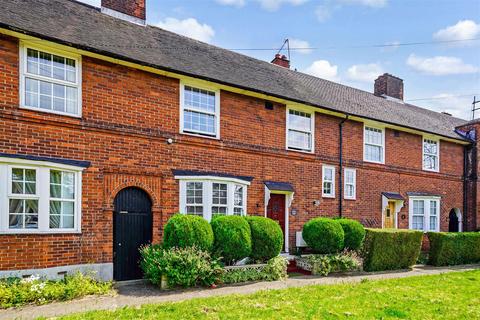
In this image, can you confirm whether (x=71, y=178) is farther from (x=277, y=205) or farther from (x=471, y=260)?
(x=471, y=260)

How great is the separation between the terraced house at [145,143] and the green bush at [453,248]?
2493 millimetres

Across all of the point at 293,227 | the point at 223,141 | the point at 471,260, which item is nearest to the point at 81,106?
the point at 223,141

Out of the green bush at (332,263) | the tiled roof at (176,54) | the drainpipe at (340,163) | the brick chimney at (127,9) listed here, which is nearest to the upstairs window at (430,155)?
the tiled roof at (176,54)

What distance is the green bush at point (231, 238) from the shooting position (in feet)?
31.1

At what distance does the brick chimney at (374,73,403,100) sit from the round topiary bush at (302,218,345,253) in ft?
43.7

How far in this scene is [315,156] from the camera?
45.4 ft

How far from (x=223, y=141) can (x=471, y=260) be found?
11.3 m

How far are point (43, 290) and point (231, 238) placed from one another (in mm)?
4448

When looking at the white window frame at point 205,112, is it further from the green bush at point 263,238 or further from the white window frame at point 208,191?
the green bush at point 263,238

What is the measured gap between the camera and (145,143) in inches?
402

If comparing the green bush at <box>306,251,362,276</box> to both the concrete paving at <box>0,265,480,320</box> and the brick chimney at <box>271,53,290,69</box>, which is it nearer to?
the concrete paving at <box>0,265,480,320</box>

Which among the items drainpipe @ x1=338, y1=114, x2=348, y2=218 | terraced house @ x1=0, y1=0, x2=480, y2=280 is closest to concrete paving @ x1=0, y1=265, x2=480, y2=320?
terraced house @ x1=0, y1=0, x2=480, y2=280

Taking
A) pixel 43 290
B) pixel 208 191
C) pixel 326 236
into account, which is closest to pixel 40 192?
pixel 43 290

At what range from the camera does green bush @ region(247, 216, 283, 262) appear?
1003cm
